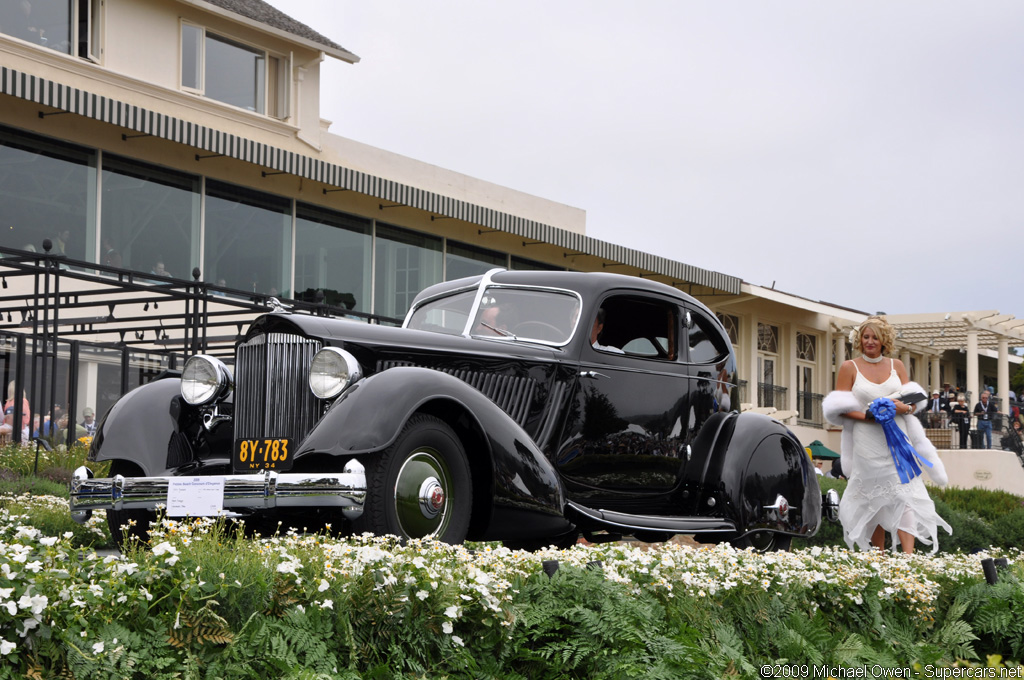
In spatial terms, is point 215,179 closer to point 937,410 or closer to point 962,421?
point 962,421

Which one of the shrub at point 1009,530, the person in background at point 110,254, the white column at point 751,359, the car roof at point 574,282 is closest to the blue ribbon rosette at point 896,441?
the car roof at point 574,282

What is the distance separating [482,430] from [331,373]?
0.86m

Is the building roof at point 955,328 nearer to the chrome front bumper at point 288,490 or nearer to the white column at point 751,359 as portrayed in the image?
the white column at point 751,359

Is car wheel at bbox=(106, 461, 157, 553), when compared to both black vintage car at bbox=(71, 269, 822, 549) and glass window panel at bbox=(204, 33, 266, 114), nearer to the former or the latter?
black vintage car at bbox=(71, 269, 822, 549)

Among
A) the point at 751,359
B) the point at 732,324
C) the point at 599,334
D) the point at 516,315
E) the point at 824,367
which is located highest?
the point at 732,324

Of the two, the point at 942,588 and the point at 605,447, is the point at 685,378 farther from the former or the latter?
the point at 942,588

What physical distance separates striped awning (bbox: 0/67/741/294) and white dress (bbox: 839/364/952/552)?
1207 cm

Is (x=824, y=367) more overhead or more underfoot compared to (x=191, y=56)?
more underfoot

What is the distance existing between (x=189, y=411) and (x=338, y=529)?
172cm

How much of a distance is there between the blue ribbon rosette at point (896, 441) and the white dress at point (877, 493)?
2.2 inches

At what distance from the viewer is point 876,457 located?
791 centimetres

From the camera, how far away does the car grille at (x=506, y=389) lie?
21.9 ft

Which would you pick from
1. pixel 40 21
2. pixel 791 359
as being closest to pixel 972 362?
pixel 791 359

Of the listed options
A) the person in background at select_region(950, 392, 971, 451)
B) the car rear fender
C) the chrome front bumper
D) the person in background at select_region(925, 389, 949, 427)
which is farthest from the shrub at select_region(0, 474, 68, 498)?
the person in background at select_region(925, 389, 949, 427)
